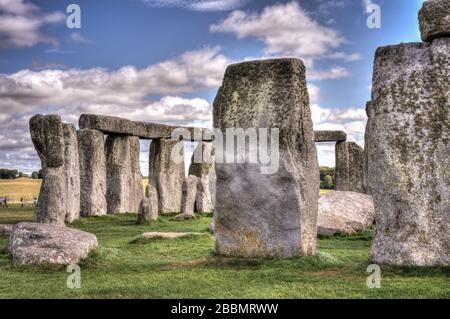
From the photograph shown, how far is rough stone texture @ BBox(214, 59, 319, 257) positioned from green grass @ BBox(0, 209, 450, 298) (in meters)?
0.38

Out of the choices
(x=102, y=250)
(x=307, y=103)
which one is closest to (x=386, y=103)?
(x=307, y=103)

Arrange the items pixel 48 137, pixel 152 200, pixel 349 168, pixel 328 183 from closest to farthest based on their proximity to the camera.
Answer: pixel 48 137 → pixel 152 200 → pixel 349 168 → pixel 328 183

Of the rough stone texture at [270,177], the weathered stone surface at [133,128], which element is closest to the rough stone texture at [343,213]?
the rough stone texture at [270,177]

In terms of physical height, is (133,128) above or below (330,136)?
above

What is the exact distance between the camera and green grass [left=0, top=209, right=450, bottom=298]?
8.16 meters

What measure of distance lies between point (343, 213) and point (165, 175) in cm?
1268

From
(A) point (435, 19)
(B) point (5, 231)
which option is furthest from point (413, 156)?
(B) point (5, 231)

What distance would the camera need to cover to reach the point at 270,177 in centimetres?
1057

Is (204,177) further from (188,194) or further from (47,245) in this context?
(47,245)

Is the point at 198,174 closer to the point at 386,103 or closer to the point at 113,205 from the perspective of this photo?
the point at 113,205

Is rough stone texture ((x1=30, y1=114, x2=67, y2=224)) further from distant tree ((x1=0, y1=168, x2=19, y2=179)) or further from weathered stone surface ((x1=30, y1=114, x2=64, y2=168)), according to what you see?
distant tree ((x1=0, y1=168, x2=19, y2=179))

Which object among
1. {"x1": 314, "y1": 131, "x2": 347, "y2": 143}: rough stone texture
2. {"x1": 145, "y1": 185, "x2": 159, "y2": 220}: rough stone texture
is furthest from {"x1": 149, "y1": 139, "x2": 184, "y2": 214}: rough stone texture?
{"x1": 314, "y1": 131, "x2": 347, "y2": 143}: rough stone texture

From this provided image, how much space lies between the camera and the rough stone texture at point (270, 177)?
10586 millimetres

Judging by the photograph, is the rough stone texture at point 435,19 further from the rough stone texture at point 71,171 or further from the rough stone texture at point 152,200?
the rough stone texture at point 71,171
